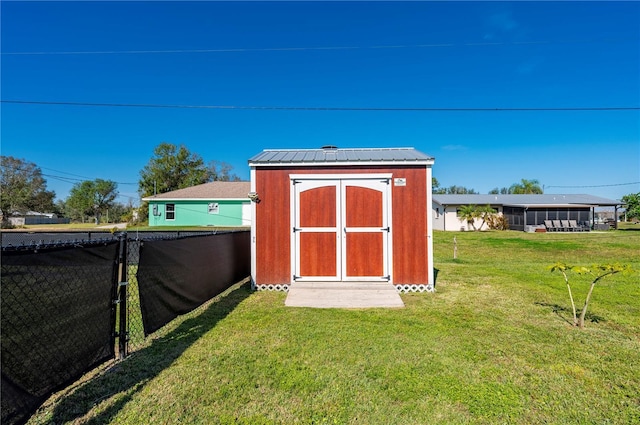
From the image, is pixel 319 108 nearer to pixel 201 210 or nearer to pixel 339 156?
pixel 339 156

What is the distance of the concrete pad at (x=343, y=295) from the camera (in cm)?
488

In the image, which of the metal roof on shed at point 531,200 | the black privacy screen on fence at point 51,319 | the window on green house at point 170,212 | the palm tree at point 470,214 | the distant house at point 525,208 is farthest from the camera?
the metal roof on shed at point 531,200

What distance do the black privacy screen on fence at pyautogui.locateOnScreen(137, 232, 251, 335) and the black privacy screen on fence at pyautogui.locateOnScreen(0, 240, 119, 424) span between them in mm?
550

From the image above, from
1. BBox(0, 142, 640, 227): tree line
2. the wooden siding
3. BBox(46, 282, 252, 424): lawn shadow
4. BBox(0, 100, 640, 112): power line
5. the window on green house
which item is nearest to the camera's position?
BBox(46, 282, 252, 424): lawn shadow

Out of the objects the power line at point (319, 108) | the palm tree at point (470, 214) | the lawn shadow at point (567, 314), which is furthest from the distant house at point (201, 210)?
the lawn shadow at point (567, 314)

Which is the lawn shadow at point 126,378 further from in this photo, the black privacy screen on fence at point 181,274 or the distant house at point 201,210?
the distant house at point 201,210

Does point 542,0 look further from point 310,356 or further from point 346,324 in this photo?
point 310,356

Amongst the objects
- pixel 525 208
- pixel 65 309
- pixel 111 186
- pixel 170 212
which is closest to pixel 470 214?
pixel 525 208

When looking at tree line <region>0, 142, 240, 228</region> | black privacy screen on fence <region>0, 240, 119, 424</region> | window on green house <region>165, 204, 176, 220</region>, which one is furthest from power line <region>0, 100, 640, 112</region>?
tree line <region>0, 142, 240, 228</region>

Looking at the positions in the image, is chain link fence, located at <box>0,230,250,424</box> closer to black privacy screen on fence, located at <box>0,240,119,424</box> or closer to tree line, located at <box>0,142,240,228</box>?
black privacy screen on fence, located at <box>0,240,119,424</box>

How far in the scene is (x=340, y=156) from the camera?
20.5 feet

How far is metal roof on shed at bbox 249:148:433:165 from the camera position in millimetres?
5887

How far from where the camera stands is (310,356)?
3061mm

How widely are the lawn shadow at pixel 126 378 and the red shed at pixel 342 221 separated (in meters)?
2.15
